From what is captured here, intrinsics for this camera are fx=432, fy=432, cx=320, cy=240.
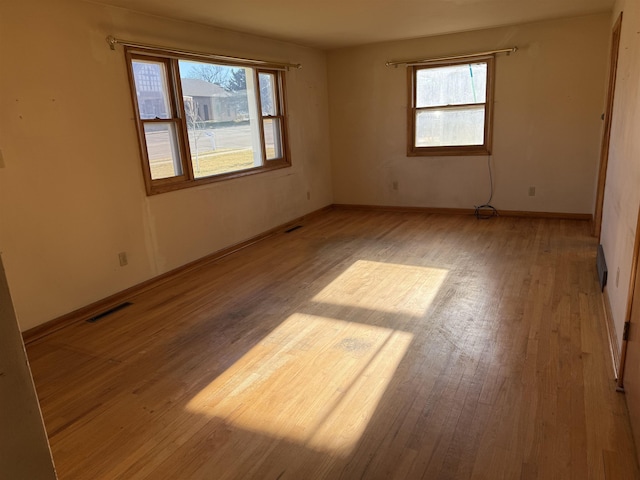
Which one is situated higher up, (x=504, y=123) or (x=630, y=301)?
(x=504, y=123)

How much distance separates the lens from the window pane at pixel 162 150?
3.94m

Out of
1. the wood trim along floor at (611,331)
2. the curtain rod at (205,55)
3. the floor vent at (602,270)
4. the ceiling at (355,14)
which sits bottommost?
the wood trim along floor at (611,331)

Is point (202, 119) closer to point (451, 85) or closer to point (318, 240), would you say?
point (318, 240)

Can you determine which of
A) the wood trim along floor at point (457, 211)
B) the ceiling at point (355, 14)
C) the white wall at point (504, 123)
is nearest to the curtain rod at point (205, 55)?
the ceiling at point (355, 14)

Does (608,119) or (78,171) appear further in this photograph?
(608,119)

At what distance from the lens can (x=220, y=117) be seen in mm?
4707

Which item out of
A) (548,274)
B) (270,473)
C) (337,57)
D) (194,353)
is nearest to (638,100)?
(548,274)

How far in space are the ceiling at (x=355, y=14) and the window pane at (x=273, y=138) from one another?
3.29 feet

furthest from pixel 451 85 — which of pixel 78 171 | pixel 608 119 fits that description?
pixel 78 171

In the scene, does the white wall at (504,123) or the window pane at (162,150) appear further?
the white wall at (504,123)

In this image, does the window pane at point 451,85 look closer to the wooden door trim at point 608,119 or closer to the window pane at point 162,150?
the wooden door trim at point 608,119

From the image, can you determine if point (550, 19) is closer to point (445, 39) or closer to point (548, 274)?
point (445, 39)

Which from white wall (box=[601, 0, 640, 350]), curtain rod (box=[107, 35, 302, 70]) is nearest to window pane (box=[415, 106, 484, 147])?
curtain rod (box=[107, 35, 302, 70])

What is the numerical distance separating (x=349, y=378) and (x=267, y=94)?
409cm
